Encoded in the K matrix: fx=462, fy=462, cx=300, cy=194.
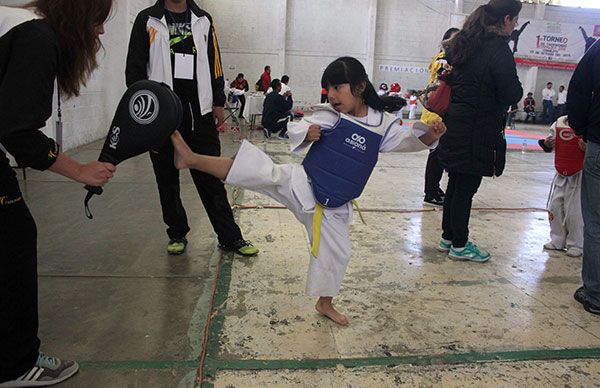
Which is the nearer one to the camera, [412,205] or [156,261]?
[156,261]

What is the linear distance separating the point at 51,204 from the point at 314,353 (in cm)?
299

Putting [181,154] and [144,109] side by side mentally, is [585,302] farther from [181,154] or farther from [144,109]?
[144,109]

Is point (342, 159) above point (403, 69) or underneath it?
underneath

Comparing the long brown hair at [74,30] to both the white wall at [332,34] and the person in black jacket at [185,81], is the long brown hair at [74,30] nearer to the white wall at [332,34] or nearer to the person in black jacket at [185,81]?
the person in black jacket at [185,81]

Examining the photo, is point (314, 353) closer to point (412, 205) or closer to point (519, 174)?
point (412, 205)

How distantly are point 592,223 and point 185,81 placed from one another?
7.99 feet

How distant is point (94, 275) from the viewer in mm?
2631

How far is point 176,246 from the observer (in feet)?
9.86

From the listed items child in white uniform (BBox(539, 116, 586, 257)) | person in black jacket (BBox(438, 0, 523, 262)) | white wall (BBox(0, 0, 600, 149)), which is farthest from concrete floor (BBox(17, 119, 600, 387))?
white wall (BBox(0, 0, 600, 149))

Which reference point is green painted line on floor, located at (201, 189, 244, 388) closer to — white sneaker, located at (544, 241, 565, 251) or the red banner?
white sneaker, located at (544, 241, 565, 251)

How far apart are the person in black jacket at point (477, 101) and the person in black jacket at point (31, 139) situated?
218 cm

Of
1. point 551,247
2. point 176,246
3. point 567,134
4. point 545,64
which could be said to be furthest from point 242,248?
point 545,64

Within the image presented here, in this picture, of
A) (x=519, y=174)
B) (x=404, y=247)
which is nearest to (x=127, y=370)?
(x=404, y=247)

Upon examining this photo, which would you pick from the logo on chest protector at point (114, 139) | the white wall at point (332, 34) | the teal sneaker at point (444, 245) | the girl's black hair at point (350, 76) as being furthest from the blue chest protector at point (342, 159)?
the white wall at point (332, 34)
